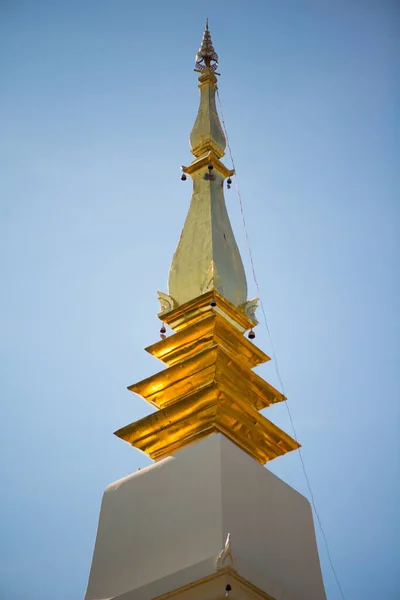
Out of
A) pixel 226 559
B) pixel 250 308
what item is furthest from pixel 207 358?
pixel 226 559

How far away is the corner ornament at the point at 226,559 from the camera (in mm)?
3735

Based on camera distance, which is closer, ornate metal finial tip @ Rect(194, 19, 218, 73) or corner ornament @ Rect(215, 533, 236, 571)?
corner ornament @ Rect(215, 533, 236, 571)

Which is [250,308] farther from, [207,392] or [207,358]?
[207,392]

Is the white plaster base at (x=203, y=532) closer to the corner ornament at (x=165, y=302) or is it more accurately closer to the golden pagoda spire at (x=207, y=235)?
the corner ornament at (x=165, y=302)

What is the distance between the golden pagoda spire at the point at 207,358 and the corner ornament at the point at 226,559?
44.5 inches

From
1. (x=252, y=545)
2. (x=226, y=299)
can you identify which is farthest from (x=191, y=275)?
(x=252, y=545)

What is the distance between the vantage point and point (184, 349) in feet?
17.9

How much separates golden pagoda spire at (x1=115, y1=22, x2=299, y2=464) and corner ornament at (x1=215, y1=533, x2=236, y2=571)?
1.13 meters

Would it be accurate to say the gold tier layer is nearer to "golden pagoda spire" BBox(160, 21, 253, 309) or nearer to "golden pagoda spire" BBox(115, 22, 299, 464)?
"golden pagoda spire" BBox(115, 22, 299, 464)

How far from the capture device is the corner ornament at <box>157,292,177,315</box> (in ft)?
19.2

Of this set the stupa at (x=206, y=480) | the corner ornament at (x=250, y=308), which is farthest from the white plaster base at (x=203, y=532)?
the corner ornament at (x=250, y=308)

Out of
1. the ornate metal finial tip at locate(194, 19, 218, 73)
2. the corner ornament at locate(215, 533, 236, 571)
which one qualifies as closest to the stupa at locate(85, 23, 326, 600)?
the corner ornament at locate(215, 533, 236, 571)

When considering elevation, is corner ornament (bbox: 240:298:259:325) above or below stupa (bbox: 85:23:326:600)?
above

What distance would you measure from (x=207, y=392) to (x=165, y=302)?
120 centimetres
